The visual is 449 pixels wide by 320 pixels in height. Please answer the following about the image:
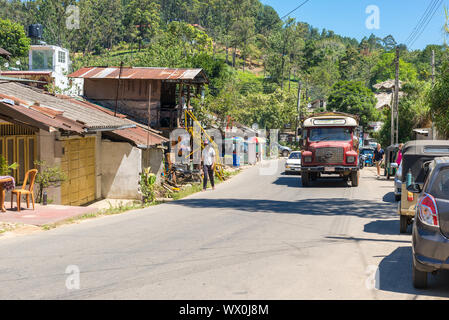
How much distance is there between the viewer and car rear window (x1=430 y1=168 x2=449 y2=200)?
21.6 feet

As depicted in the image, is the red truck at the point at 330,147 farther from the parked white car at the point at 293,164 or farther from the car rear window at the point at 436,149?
the car rear window at the point at 436,149

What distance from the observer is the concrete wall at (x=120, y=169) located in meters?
20.2

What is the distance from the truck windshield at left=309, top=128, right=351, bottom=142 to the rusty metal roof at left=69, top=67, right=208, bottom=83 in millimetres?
6600

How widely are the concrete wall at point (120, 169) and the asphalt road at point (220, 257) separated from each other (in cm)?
510

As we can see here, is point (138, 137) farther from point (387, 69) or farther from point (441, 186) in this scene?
point (387, 69)

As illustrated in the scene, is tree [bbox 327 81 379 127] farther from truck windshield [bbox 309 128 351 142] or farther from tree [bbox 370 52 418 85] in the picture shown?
tree [bbox 370 52 418 85]

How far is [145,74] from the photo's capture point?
27.7 m

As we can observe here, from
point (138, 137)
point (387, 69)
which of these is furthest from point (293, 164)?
point (387, 69)

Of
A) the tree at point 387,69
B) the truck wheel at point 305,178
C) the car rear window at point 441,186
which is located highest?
the tree at point 387,69

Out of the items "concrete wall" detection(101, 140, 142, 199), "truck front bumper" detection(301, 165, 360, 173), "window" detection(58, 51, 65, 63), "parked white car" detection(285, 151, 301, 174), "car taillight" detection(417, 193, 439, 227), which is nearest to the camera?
"car taillight" detection(417, 193, 439, 227)

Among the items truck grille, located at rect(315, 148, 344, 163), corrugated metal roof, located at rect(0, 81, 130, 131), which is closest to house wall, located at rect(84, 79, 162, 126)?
corrugated metal roof, located at rect(0, 81, 130, 131)

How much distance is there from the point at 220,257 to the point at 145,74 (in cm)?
2058

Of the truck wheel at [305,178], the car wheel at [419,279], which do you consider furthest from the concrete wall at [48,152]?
Result: the car wheel at [419,279]
